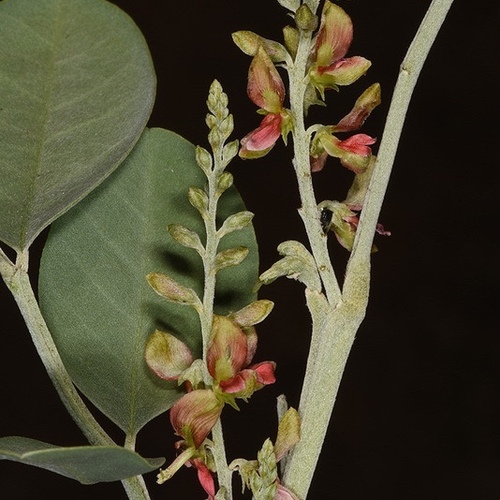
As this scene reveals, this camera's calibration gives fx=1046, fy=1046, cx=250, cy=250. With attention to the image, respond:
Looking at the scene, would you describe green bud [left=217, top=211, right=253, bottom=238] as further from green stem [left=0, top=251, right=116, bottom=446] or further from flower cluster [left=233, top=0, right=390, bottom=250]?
green stem [left=0, top=251, right=116, bottom=446]

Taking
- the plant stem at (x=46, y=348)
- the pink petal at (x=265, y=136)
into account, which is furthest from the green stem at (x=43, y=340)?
the pink petal at (x=265, y=136)

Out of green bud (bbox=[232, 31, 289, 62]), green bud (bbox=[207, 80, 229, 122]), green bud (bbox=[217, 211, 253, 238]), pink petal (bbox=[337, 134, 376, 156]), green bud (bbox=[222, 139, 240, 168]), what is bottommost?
green bud (bbox=[217, 211, 253, 238])

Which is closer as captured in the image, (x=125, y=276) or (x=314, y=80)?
(x=314, y=80)

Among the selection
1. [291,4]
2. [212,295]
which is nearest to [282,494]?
[212,295]

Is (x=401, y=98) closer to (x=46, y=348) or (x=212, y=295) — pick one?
(x=212, y=295)

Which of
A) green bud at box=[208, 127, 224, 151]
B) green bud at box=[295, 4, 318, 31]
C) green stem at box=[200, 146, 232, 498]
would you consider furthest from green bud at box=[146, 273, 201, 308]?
green bud at box=[295, 4, 318, 31]

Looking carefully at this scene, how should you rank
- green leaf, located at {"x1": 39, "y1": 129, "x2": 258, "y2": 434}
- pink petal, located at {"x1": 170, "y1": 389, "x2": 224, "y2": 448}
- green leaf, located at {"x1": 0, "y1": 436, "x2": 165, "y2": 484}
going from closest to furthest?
green leaf, located at {"x1": 0, "y1": 436, "x2": 165, "y2": 484} < pink petal, located at {"x1": 170, "y1": 389, "x2": 224, "y2": 448} < green leaf, located at {"x1": 39, "y1": 129, "x2": 258, "y2": 434}

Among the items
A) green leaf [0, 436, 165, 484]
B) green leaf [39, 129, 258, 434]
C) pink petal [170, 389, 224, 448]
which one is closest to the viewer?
green leaf [0, 436, 165, 484]
